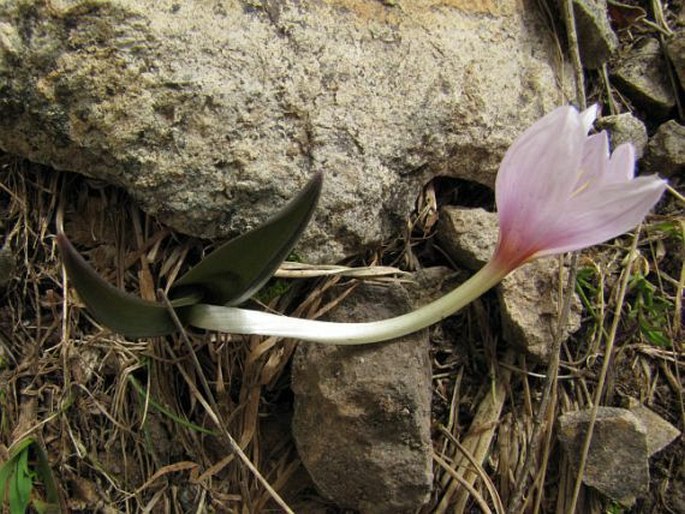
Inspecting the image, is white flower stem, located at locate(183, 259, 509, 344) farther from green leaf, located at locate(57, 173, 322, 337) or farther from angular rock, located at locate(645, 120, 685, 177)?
angular rock, located at locate(645, 120, 685, 177)

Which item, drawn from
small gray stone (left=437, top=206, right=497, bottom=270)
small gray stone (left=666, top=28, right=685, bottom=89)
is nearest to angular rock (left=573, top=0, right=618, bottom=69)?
small gray stone (left=666, top=28, right=685, bottom=89)

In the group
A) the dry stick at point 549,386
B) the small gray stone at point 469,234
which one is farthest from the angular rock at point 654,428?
the small gray stone at point 469,234

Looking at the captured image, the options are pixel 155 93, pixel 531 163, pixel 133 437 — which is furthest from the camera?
pixel 133 437

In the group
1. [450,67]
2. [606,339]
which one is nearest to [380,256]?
[450,67]

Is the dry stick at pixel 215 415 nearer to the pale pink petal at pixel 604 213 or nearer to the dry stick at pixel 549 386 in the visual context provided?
the dry stick at pixel 549 386

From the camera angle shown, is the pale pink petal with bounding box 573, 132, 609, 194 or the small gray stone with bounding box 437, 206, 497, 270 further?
the small gray stone with bounding box 437, 206, 497, 270

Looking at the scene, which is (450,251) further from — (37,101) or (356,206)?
(37,101)

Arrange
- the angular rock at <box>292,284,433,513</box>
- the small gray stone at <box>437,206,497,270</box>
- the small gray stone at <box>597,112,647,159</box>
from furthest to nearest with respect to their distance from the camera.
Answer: the small gray stone at <box>597,112,647,159</box>
the small gray stone at <box>437,206,497,270</box>
the angular rock at <box>292,284,433,513</box>
